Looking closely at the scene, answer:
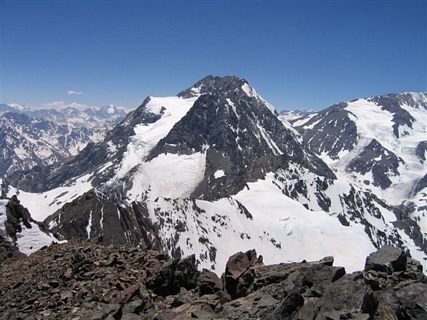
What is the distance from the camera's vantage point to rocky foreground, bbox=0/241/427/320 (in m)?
19.0

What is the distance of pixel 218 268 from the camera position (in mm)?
179750

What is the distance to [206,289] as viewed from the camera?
27188mm

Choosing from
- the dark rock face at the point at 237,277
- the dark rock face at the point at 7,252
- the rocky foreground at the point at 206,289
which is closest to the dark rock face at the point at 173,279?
the rocky foreground at the point at 206,289

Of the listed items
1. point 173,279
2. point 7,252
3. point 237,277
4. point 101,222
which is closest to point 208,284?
point 237,277

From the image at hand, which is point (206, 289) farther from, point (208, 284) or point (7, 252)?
point (7, 252)

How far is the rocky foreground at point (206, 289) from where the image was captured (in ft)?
62.3

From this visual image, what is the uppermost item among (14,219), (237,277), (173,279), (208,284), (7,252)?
(14,219)

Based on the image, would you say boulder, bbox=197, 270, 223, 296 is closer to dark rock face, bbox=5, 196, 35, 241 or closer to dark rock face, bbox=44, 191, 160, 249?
dark rock face, bbox=5, 196, 35, 241

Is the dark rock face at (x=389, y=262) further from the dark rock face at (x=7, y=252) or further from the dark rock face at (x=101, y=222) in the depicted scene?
the dark rock face at (x=101, y=222)

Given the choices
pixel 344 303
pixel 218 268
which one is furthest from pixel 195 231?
pixel 344 303

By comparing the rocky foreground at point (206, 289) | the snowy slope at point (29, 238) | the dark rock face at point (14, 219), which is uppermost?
the dark rock face at point (14, 219)

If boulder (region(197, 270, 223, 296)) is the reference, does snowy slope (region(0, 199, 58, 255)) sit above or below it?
above

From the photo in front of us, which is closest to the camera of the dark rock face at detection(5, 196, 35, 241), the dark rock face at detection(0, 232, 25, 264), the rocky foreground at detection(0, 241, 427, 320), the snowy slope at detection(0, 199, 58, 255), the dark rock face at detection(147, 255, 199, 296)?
the rocky foreground at detection(0, 241, 427, 320)

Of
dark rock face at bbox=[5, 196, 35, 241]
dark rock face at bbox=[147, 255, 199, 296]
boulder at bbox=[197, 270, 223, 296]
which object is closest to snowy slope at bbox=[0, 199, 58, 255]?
dark rock face at bbox=[5, 196, 35, 241]
